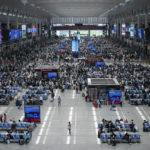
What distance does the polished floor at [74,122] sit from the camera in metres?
21.7

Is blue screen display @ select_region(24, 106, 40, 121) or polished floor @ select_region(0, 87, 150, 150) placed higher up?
blue screen display @ select_region(24, 106, 40, 121)

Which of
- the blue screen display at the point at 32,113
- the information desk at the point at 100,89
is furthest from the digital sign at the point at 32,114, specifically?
the information desk at the point at 100,89

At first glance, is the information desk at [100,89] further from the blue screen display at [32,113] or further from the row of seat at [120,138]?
the row of seat at [120,138]

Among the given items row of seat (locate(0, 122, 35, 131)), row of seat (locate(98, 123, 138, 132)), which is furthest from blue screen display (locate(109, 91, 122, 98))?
row of seat (locate(0, 122, 35, 131))

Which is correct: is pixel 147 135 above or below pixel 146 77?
below

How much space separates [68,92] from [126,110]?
30.8 feet

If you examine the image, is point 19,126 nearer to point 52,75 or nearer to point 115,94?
point 115,94

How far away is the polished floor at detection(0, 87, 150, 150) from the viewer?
21.7 m

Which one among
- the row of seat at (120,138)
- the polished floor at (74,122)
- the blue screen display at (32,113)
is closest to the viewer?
the polished floor at (74,122)

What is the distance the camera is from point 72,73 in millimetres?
49062

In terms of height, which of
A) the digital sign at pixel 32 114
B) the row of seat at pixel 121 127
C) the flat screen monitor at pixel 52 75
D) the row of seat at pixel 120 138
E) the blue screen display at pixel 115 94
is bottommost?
the row of seat at pixel 120 138

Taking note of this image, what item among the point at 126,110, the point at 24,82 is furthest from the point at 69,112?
the point at 24,82

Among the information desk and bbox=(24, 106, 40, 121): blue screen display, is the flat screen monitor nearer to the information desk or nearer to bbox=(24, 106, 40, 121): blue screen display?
the information desk

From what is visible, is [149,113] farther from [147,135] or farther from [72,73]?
[72,73]
